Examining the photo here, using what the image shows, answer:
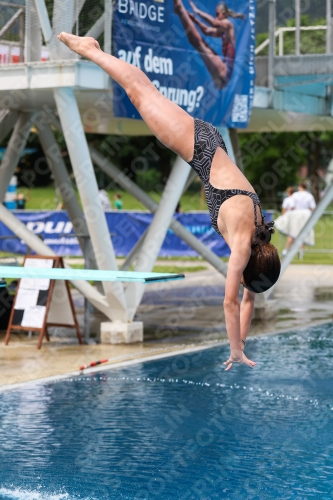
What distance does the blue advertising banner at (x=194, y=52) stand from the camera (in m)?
11.7

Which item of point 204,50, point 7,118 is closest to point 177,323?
point 7,118

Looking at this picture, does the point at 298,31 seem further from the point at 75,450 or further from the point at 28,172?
the point at 28,172

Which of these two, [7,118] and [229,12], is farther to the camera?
[7,118]

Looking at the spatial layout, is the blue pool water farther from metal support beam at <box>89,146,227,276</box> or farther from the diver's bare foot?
metal support beam at <box>89,146,227,276</box>

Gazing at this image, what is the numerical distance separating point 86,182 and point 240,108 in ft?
10.6

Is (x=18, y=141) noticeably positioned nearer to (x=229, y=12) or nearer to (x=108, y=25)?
(x=108, y=25)

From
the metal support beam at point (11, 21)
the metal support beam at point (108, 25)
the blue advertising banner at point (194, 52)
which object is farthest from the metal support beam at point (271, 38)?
the metal support beam at point (11, 21)

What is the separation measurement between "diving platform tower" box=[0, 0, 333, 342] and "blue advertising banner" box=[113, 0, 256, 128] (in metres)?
0.36

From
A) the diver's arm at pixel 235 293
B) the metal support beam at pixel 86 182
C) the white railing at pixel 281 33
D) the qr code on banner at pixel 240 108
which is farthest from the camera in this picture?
the white railing at pixel 281 33

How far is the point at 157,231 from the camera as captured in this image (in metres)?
13.0

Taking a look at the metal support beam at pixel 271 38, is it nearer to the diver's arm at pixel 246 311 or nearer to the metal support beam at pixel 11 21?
the metal support beam at pixel 11 21

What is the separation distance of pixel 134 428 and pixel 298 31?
29.1 ft

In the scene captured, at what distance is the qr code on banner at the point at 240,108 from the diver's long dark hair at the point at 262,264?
27.0ft

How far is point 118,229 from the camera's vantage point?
83.8 feet
